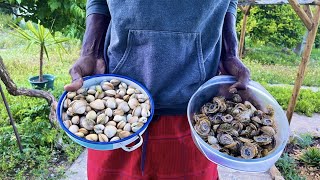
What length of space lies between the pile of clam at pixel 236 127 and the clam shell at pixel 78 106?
28 centimetres

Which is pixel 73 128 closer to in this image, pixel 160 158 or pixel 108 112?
pixel 108 112

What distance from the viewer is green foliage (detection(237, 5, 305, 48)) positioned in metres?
6.91

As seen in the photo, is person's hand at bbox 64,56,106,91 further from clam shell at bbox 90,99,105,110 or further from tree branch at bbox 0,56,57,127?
tree branch at bbox 0,56,57,127

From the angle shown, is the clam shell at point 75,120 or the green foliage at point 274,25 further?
the green foliage at point 274,25

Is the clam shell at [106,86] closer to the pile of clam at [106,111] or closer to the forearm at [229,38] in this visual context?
the pile of clam at [106,111]

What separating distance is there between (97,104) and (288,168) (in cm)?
194

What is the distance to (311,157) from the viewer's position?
7.95 ft

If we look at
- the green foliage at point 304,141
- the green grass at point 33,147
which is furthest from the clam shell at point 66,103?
the green foliage at point 304,141

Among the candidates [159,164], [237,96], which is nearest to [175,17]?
[237,96]

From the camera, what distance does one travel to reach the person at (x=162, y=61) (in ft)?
2.60

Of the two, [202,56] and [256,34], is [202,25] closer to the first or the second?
[202,56]

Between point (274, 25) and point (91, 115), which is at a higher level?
point (91, 115)

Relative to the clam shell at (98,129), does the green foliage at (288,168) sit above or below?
below

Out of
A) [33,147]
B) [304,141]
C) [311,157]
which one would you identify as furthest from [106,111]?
[304,141]
